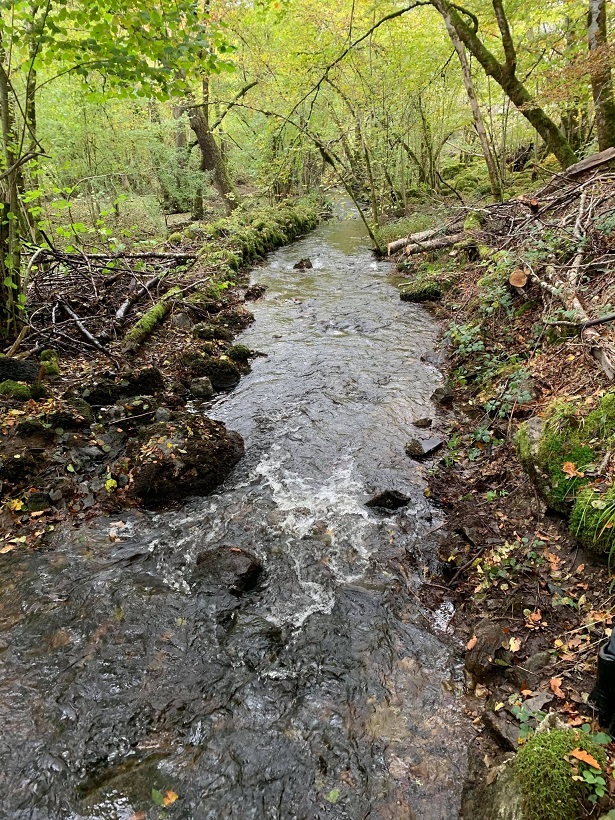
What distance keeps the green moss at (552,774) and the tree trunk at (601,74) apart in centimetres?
1079

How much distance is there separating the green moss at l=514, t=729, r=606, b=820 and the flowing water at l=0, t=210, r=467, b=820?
720 mm

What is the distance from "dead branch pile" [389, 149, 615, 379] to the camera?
541 cm

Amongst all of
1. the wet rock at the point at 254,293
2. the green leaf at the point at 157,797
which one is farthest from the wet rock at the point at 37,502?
the wet rock at the point at 254,293

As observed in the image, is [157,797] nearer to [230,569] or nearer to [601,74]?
[230,569]

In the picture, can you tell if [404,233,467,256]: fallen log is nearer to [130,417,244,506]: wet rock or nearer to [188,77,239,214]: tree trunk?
[130,417,244,506]: wet rock

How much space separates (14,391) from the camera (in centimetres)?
622

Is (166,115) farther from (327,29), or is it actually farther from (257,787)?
(257,787)

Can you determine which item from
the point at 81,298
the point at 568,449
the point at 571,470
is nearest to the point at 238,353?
the point at 81,298

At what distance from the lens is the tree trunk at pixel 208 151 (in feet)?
66.5

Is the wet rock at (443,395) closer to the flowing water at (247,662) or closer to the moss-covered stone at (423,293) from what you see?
the flowing water at (247,662)

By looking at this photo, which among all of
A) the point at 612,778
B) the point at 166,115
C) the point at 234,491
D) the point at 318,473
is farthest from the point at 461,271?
the point at 166,115

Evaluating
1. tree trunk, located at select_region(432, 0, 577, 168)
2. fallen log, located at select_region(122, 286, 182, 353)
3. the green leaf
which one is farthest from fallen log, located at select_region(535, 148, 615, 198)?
the green leaf

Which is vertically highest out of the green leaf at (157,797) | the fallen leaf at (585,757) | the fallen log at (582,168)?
the fallen log at (582,168)

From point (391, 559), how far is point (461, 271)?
953 centimetres
